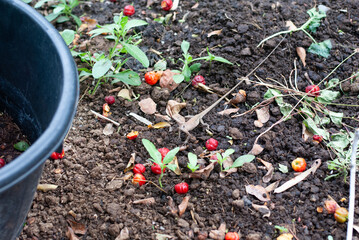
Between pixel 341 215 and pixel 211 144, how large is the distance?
0.76m

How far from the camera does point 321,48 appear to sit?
280cm

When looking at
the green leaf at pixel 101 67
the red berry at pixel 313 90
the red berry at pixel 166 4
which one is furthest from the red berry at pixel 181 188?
the red berry at pixel 166 4

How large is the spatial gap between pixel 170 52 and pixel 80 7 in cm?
92

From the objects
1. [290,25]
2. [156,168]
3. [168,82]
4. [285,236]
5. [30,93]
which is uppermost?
[30,93]

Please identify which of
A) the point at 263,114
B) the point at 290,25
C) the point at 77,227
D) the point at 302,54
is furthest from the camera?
the point at 290,25

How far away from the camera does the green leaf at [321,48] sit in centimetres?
279

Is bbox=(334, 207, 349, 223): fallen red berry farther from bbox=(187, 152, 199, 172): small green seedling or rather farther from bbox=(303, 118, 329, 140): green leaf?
bbox=(187, 152, 199, 172): small green seedling

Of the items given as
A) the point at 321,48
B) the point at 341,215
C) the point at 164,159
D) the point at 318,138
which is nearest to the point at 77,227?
the point at 164,159

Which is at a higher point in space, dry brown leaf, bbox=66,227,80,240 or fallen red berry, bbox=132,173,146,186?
fallen red berry, bbox=132,173,146,186

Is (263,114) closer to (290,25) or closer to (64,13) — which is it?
(290,25)

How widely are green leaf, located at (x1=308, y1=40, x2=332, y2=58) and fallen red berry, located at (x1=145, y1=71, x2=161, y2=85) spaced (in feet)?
3.52

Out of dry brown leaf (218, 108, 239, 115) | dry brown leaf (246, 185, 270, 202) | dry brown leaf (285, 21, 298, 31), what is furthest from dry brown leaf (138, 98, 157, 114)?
dry brown leaf (285, 21, 298, 31)

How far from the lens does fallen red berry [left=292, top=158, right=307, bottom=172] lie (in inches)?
87.4

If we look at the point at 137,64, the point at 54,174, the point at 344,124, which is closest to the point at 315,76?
the point at 344,124
